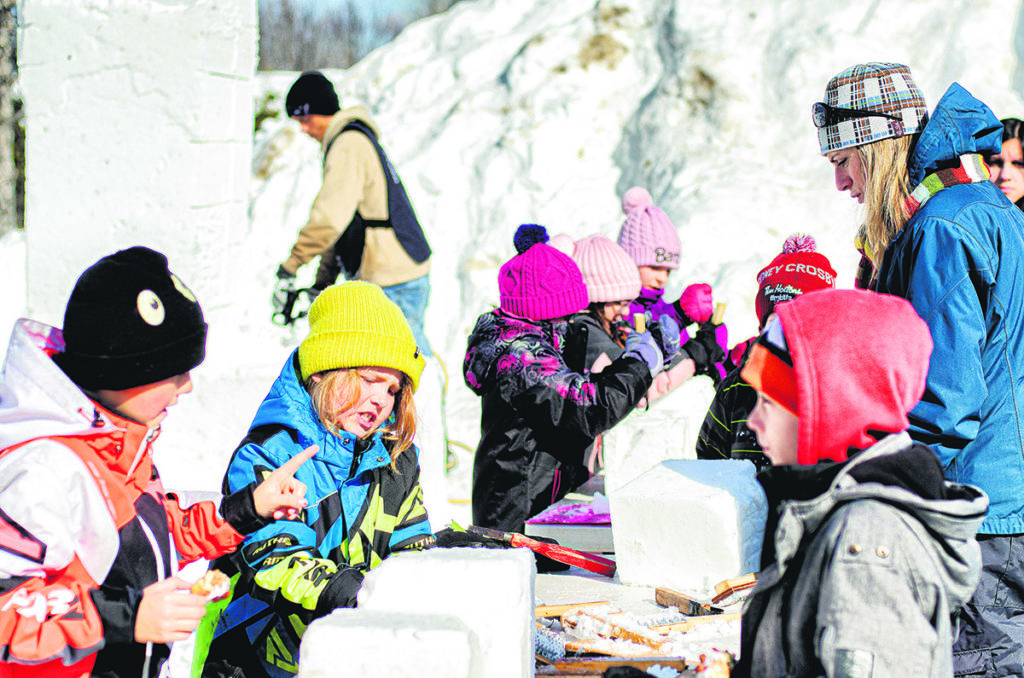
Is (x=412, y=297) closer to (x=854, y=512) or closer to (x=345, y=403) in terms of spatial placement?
(x=345, y=403)

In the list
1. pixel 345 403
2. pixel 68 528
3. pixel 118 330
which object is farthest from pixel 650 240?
pixel 68 528

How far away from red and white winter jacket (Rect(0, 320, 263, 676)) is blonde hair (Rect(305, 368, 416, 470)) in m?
0.47

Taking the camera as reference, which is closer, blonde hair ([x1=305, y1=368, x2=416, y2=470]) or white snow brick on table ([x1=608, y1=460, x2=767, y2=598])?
blonde hair ([x1=305, y1=368, x2=416, y2=470])

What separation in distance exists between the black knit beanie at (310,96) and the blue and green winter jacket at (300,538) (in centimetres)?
330

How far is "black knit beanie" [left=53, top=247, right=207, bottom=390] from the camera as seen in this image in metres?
1.93

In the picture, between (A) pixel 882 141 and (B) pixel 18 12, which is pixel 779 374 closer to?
(A) pixel 882 141

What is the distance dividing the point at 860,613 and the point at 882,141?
134 cm

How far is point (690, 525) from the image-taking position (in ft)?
9.18

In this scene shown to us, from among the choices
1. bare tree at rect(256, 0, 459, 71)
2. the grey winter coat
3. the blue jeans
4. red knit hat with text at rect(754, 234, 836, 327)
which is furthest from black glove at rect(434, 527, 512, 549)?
bare tree at rect(256, 0, 459, 71)

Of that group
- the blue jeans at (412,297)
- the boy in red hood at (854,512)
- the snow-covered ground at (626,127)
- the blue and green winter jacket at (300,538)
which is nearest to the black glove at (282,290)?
the blue jeans at (412,297)

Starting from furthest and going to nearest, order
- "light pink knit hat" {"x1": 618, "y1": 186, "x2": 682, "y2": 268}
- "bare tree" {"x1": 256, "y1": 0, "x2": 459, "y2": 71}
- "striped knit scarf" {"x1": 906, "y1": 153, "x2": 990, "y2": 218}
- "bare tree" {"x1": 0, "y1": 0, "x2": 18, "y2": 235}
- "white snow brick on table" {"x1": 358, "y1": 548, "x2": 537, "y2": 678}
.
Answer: "bare tree" {"x1": 256, "y1": 0, "x2": 459, "y2": 71} < "bare tree" {"x1": 0, "y1": 0, "x2": 18, "y2": 235} < "light pink knit hat" {"x1": 618, "y1": 186, "x2": 682, "y2": 268} < "striped knit scarf" {"x1": 906, "y1": 153, "x2": 990, "y2": 218} < "white snow brick on table" {"x1": 358, "y1": 548, "x2": 537, "y2": 678}

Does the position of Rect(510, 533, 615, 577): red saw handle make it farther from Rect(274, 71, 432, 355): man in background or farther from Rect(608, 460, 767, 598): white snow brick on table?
Rect(274, 71, 432, 355): man in background

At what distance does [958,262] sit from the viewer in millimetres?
2092

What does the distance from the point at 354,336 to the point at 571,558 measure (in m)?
1.26
